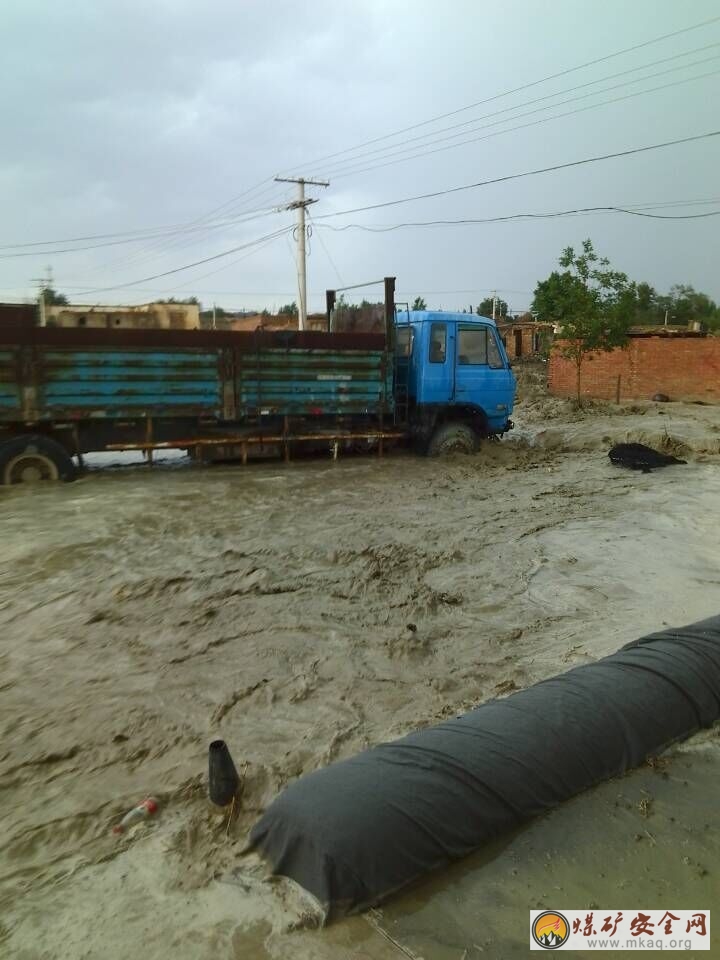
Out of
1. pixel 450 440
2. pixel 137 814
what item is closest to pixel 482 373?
pixel 450 440

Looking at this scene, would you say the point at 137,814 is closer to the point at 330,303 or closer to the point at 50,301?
the point at 330,303

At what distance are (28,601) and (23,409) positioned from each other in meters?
4.65

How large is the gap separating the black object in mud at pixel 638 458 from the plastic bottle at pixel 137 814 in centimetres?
1026

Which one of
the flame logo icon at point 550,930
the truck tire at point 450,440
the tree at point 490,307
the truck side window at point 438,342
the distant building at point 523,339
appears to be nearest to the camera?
the flame logo icon at point 550,930

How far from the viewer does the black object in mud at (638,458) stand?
11719 mm

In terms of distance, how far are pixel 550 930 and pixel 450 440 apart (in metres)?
10.2

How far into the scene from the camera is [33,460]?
9.38 meters

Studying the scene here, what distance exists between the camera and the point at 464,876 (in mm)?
2441

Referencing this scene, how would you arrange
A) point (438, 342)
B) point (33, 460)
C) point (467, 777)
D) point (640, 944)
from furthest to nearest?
1. point (438, 342)
2. point (33, 460)
3. point (467, 777)
4. point (640, 944)

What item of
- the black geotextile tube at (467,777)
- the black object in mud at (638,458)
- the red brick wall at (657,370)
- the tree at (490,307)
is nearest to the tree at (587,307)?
the red brick wall at (657,370)

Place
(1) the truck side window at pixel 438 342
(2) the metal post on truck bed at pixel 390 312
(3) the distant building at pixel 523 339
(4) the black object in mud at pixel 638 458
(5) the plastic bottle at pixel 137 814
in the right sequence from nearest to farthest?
(5) the plastic bottle at pixel 137 814 → (2) the metal post on truck bed at pixel 390 312 → (1) the truck side window at pixel 438 342 → (4) the black object in mud at pixel 638 458 → (3) the distant building at pixel 523 339

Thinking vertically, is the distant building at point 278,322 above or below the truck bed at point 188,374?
above

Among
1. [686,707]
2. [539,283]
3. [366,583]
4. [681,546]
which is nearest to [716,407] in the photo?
[539,283]

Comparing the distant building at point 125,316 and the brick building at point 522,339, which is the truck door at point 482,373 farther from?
the brick building at point 522,339
